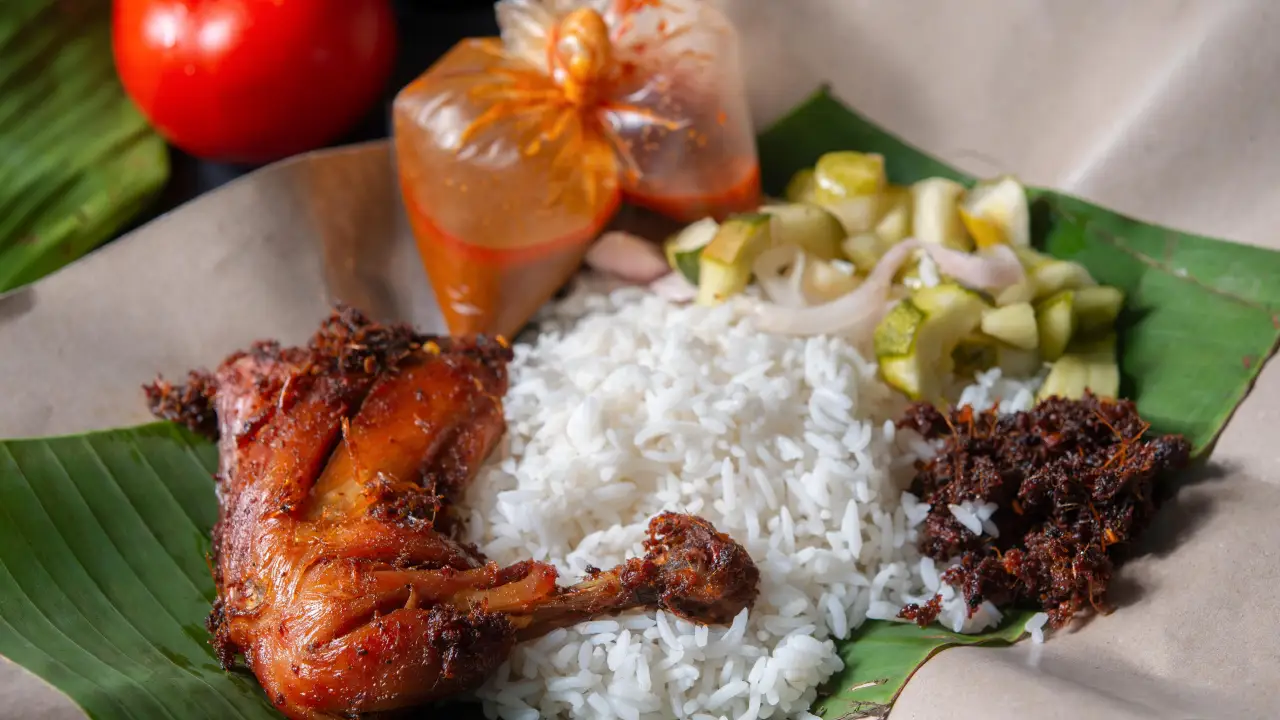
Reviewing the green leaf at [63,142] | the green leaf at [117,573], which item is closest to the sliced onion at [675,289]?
the green leaf at [117,573]

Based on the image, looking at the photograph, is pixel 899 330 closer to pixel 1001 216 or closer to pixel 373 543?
pixel 1001 216

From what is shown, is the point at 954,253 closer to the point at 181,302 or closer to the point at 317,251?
the point at 317,251

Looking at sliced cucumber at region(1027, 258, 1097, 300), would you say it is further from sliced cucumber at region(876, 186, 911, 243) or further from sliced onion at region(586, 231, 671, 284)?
sliced onion at region(586, 231, 671, 284)

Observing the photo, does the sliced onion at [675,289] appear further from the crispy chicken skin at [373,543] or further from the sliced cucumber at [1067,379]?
the sliced cucumber at [1067,379]

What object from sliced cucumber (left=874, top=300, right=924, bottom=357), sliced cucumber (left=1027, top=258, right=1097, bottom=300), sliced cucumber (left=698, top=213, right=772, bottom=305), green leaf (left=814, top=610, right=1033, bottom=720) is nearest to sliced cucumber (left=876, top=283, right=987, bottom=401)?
sliced cucumber (left=874, top=300, right=924, bottom=357)

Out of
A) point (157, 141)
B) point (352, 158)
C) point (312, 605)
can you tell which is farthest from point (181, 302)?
point (312, 605)

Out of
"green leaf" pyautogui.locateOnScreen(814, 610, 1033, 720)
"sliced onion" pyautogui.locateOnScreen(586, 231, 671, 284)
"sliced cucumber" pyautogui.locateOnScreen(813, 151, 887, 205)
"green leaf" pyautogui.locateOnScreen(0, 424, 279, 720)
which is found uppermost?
"sliced cucumber" pyautogui.locateOnScreen(813, 151, 887, 205)

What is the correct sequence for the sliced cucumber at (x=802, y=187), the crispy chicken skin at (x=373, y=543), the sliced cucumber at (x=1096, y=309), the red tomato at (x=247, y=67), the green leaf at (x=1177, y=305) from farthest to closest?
the red tomato at (x=247, y=67) < the sliced cucumber at (x=802, y=187) < the sliced cucumber at (x=1096, y=309) < the green leaf at (x=1177, y=305) < the crispy chicken skin at (x=373, y=543)
